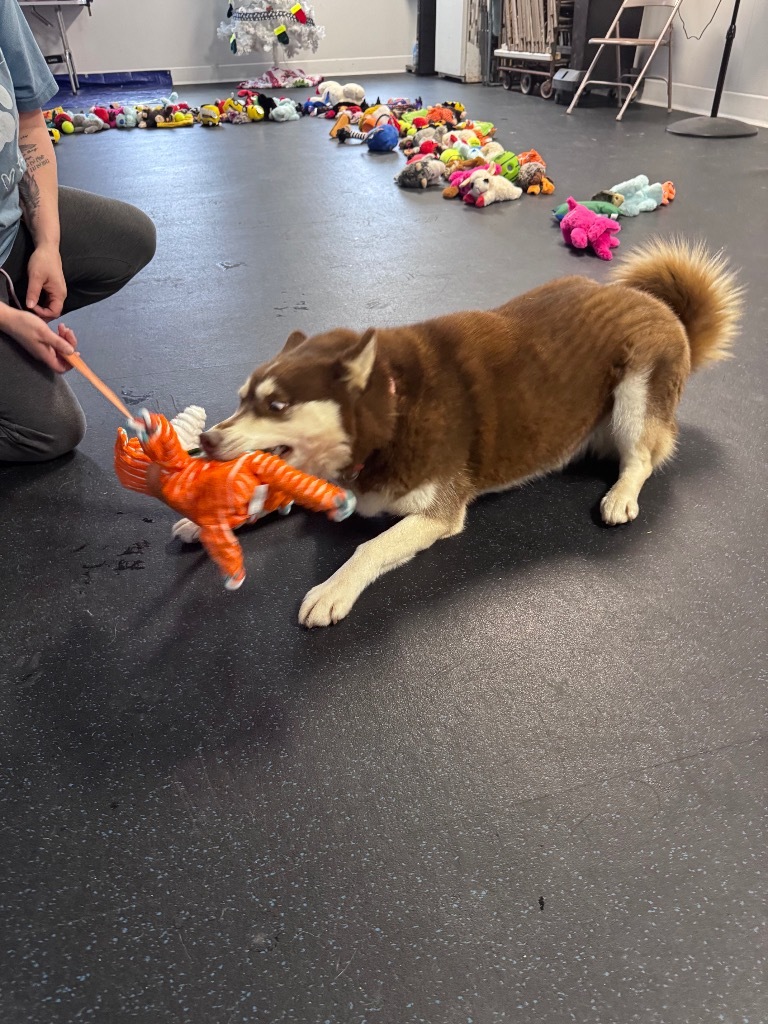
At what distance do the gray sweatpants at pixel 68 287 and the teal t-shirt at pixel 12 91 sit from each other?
0.24 ft

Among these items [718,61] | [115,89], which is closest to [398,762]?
[718,61]

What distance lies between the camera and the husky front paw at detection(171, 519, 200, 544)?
1.51 metres

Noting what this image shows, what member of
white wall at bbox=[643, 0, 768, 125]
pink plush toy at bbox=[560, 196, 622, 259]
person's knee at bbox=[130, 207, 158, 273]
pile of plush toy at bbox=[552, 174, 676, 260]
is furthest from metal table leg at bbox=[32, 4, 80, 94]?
person's knee at bbox=[130, 207, 158, 273]

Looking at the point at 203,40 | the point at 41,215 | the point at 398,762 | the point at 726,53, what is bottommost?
the point at 398,762

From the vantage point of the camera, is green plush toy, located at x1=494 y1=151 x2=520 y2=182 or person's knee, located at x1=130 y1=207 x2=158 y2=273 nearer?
person's knee, located at x1=130 y1=207 x2=158 y2=273

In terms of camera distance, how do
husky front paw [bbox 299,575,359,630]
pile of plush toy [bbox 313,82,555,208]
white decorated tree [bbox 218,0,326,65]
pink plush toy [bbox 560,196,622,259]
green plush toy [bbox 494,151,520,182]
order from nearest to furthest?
husky front paw [bbox 299,575,359,630], pink plush toy [bbox 560,196,622,259], pile of plush toy [bbox 313,82,555,208], green plush toy [bbox 494,151,520,182], white decorated tree [bbox 218,0,326,65]

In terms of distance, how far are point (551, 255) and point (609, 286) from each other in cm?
143

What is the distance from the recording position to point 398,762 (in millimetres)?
1052

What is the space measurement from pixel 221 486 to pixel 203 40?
30.5ft

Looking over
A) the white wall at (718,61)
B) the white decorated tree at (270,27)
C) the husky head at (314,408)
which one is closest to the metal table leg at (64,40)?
the white decorated tree at (270,27)

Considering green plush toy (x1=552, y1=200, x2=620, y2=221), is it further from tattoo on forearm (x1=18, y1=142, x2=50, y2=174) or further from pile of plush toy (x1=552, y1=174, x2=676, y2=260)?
tattoo on forearm (x1=18, y1=142, x2=50, y2=174)

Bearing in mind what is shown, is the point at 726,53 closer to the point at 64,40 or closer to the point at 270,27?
the point at 270,27

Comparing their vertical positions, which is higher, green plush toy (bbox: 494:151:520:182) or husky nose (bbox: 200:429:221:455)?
husky nose (bbox: 200:429:221:455)

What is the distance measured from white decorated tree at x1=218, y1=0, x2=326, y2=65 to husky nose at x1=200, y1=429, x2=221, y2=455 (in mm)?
7986
